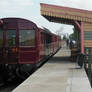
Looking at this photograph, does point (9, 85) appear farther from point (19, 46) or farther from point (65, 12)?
point (65, 12)

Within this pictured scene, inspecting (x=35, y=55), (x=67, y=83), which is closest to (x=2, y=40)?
(x=35, y=55)

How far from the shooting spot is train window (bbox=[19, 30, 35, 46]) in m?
13.6

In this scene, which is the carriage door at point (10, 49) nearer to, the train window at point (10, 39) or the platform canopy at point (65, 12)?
the train window at point (10, 39)

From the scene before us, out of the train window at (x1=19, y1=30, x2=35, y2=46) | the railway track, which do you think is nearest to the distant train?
the train window at (x1=19, y1=30, x2=35, y2=46)

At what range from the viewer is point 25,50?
1357 centimetres

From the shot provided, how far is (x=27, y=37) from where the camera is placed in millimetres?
13586

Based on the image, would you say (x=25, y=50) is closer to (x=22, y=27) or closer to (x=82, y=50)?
(x=22, y=27)

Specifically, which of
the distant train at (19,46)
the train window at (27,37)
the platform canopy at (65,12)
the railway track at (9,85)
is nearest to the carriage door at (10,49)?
the distant train at (19,46)

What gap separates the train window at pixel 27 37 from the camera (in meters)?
13.6

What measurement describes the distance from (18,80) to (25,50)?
5.67 ft

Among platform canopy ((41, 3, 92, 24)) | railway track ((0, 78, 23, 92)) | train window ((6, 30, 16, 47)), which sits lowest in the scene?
railway track ((0, 78, 23, 92))

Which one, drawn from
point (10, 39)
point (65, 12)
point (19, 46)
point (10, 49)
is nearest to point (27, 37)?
point (19, 46)

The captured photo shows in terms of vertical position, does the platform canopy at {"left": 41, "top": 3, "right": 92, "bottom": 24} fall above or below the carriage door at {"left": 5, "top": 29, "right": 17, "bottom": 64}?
above

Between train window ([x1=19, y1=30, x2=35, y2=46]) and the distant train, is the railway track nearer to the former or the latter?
the distant train
